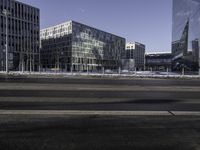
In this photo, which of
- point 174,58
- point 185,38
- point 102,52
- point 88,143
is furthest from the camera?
point 102,52

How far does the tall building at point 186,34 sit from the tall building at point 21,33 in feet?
169

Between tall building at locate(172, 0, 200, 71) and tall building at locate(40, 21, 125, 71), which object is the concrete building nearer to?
tall building at locate(40, 21, 125, 71)

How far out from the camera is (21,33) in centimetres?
11419

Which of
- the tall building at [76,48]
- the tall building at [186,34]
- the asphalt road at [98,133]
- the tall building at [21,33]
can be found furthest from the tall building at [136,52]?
the asphalt road at [98,133]

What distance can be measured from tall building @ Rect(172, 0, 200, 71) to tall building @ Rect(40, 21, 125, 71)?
4536cm

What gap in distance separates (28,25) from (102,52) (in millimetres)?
48348

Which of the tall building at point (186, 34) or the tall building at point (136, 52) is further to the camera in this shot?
the tall building at point (136, 52)

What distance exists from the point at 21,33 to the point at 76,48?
27635 mm

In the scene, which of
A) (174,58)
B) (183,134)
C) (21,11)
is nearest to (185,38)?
(174,58)

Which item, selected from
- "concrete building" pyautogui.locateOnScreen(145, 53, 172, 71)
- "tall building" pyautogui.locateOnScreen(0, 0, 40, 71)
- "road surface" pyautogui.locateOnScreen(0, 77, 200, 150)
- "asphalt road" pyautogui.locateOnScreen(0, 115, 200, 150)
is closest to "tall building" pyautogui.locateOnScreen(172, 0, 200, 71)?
"tall building" pyautogui.locateOnScreen(0, 0, 40, 71)

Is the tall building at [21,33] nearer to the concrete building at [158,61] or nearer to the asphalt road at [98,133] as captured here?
the concrete building at [158,61]

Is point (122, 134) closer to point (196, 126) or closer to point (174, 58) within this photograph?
point (196, 126)

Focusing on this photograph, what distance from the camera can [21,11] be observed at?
370ft

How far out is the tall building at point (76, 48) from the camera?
13038cm
